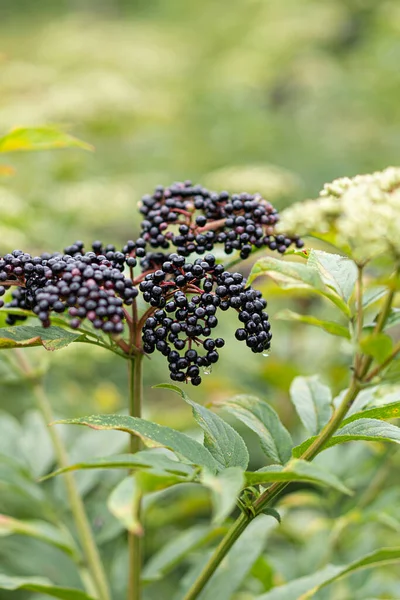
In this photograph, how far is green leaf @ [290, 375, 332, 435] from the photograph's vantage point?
1.58 m

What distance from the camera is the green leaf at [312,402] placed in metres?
1.58

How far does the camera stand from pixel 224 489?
1003 millimetres

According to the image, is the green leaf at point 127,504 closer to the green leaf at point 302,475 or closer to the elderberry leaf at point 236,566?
the green leaf at point 302,475

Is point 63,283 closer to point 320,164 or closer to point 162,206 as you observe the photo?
point 162,206

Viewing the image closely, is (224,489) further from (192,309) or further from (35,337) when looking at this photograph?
(35,337)

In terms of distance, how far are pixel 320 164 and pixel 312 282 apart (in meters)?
6.85

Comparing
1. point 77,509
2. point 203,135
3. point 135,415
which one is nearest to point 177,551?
point 77,509

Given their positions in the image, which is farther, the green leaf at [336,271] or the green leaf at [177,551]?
the green leaf at [177,551]

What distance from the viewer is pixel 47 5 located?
1917cm

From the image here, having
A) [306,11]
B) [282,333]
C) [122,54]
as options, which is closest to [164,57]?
[122,54]

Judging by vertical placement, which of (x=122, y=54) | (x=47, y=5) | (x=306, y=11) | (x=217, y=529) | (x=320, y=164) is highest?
A: (x=47, y=5)

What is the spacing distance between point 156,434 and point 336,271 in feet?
1.80

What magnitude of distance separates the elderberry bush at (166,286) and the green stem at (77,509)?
25.6 inches

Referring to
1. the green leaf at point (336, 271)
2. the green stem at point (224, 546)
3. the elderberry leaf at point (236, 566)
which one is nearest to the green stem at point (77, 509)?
the elderberry leaf at point (236, 566)
